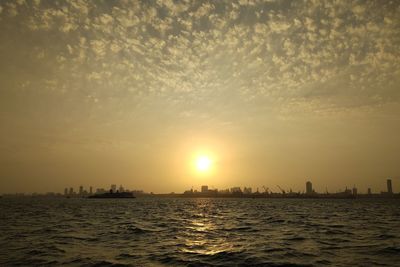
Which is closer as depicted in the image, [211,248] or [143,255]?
[143,255]

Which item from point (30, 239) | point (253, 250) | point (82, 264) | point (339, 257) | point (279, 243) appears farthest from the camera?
point (30, 239)

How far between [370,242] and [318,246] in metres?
5.44

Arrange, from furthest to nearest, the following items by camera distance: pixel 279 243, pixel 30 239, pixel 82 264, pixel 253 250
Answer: pixel 30 239
pixel 279 243
pixel 253 250
pixel 82 264

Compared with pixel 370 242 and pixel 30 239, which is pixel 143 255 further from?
pixel 370 242

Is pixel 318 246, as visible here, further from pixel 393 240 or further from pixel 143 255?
pixel 143 255

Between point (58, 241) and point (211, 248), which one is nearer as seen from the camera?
point (211, 248)

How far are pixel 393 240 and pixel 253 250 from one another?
13624 mm

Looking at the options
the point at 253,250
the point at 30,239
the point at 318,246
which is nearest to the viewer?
the point at 253,250

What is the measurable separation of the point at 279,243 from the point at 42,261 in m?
17.1

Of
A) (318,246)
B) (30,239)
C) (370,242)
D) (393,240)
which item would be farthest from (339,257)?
(30,239)

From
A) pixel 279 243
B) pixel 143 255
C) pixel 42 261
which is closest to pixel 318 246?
pixel 279 243

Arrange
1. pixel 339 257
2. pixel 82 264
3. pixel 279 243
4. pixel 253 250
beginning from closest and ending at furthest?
pixel 82 264, pixel 339 257, pixel 253 250, pixel 279 243

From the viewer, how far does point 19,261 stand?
1764 centimetres

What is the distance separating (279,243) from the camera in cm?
2416
